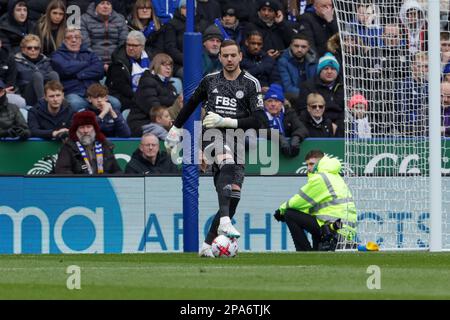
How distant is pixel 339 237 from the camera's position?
1803cm

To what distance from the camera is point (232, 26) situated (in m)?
22.2

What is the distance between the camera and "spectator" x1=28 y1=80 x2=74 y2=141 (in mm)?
19578

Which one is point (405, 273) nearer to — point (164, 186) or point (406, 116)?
point (406, 116)

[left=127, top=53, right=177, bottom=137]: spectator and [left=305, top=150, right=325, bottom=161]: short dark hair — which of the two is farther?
[left=127, top=53, right=177, bottom=137]: spectator

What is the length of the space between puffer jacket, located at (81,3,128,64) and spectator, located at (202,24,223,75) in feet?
4.28

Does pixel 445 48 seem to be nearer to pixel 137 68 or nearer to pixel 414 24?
pixel 414 24

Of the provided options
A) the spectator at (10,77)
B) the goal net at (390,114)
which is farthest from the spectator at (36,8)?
the goal net at (390,114)

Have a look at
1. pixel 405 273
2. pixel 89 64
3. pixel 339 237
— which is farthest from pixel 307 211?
pixel 405 273

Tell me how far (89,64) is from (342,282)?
1028cm

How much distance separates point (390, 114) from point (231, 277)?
700 centimetres

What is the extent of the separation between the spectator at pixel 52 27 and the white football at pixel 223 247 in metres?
7.56

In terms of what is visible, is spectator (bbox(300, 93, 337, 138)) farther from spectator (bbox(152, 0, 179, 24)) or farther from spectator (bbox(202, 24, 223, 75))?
spectator (bbox(152, 0, 179, 24))

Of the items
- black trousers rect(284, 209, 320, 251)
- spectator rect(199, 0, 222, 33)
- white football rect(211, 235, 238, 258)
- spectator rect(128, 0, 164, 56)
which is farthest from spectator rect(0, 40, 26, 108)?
white football rect(211, 235, 238, 258)
